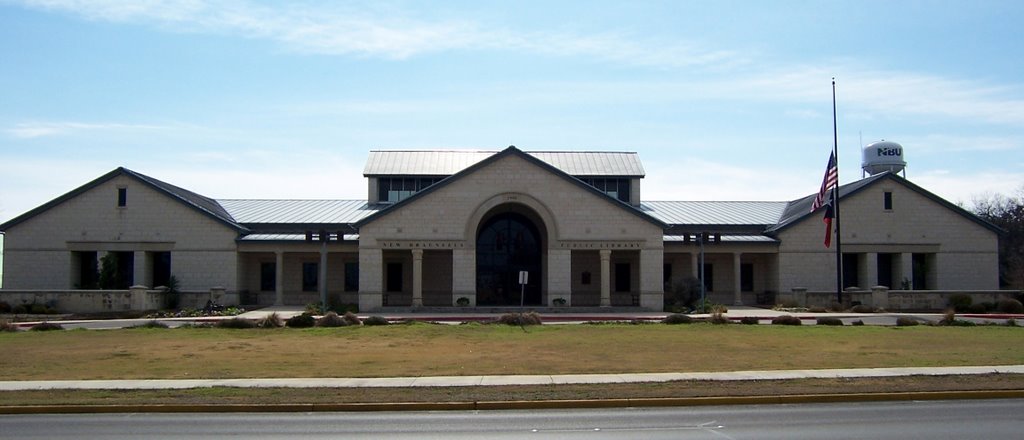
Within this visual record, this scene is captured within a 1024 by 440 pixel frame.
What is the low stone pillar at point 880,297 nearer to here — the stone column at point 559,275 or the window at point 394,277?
the stone column at point 559,275

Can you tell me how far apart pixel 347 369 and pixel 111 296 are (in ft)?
95.1

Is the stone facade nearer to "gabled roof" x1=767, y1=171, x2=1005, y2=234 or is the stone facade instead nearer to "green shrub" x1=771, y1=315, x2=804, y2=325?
"gabled roof" x1=767, y1=171, x2=1005, y2=234

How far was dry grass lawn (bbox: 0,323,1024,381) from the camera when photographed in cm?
2119

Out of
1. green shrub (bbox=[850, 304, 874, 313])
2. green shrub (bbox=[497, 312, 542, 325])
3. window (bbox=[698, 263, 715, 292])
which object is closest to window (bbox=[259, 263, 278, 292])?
green shrub (bbox=[497, 312, 542, 325])

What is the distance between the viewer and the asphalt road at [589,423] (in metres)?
12.9

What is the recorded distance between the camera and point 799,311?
4525cm

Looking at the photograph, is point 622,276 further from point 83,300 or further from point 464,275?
point 83,300

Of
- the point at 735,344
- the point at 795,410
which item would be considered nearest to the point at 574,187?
the point at 735,344

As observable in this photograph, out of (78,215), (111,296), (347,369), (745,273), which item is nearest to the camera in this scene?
(347,369)

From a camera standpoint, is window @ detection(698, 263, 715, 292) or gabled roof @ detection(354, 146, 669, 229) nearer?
gabled roof @ detection(354, 146, 669, 229)

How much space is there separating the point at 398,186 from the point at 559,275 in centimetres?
1512

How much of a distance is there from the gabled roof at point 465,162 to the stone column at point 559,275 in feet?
34.5

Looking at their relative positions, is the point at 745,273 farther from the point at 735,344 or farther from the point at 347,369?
the point at 347,369

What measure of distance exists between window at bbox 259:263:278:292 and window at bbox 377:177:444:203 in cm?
857
